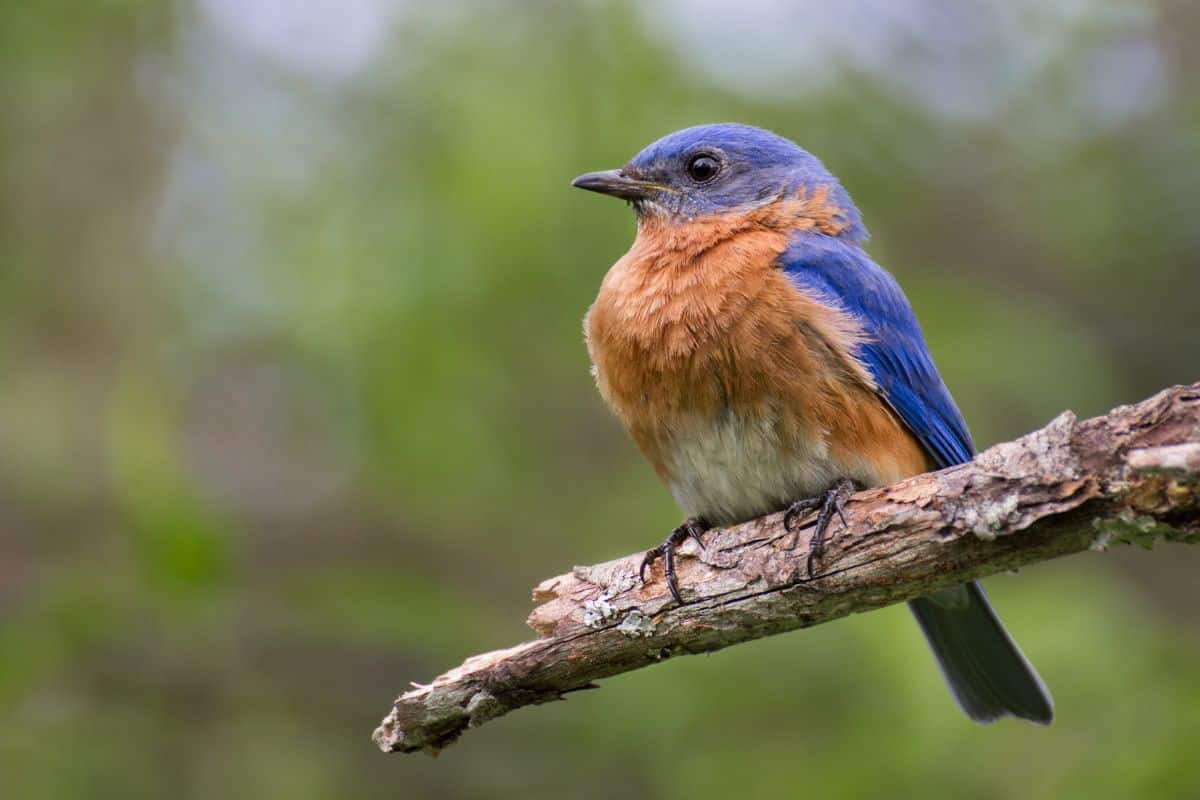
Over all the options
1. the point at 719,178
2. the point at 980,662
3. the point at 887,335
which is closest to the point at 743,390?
the point at 887,335

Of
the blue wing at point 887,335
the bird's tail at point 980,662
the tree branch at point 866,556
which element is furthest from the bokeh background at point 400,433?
the tree branch at point 866,556

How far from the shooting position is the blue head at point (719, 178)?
4977mm

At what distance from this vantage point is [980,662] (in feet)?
15.5

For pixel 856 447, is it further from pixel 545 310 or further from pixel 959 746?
pixel 545 310

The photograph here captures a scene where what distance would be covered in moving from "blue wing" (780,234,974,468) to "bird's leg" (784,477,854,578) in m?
0.57

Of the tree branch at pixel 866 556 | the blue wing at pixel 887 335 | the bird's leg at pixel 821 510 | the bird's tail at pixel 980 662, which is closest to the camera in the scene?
the tree branch at pixel 866 556

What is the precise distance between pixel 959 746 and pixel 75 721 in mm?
3747

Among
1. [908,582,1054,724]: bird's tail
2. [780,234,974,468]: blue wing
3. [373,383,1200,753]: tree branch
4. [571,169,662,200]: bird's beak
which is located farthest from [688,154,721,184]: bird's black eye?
[908,582,1054,724]: bird's tail

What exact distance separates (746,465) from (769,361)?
0.34 meters

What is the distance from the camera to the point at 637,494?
6.20 m

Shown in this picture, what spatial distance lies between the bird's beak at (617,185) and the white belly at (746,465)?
121cm

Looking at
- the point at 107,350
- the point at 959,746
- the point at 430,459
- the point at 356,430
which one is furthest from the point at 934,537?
the point at 107,350

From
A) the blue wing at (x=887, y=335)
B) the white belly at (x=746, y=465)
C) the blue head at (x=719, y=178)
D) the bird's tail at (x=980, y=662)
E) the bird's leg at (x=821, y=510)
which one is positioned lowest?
the bird's tail at (x=980, y=662)

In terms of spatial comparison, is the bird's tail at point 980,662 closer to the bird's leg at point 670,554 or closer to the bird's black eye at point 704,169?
the bird's leg at point 670,554
